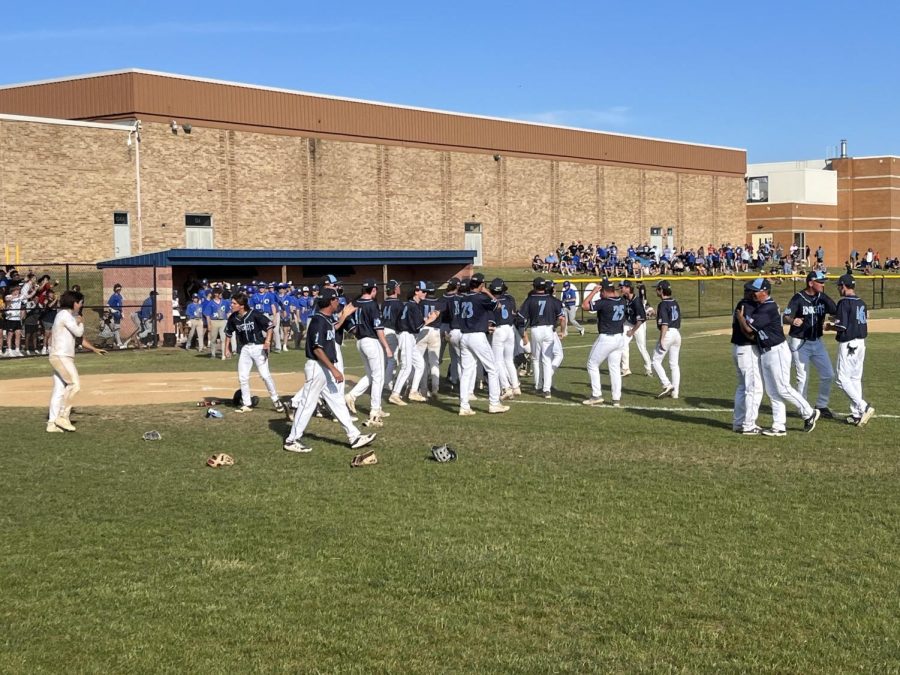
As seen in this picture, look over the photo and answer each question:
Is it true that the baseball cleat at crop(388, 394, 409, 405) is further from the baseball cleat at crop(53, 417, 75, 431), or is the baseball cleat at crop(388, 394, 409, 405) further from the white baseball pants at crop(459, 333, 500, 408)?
the baseball cleat at crop(53, 417, 75, 431)

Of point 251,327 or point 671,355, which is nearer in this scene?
point 251,327

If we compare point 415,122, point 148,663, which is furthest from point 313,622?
point 415,122

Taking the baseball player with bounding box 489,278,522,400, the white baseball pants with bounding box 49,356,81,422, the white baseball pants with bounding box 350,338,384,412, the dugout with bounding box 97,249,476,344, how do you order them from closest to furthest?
the white baseball pants with bounding box 49,356,81,422, the white baseball pants with bounding box 350,338,384,412, the baseball player with bounding box 489,278,522,400, the dugout with bounding box 97,249,476,344

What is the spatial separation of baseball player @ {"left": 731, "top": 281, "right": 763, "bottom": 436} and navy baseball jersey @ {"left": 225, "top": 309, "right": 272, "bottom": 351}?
23.7 ft

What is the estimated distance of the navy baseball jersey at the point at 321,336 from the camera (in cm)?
1294

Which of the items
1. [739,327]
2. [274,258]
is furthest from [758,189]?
[739,327]

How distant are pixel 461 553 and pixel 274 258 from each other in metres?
31.5

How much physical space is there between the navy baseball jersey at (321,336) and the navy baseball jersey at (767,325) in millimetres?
5391

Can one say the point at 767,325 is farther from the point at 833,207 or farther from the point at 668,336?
the point at 833,207

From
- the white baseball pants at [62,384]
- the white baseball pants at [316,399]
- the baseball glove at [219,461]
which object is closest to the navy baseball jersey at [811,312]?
the white baseball pants at [316,399]

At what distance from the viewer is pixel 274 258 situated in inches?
1531

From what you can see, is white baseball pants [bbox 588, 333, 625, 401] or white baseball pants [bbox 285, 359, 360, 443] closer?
white baseball pants [bbox 285, 359, 360, 443]

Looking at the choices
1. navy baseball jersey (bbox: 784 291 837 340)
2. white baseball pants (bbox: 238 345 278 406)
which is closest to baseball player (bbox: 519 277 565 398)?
navy baseball jersey (bbox: 784 291 837 340)

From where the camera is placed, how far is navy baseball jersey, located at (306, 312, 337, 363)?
509 inches
